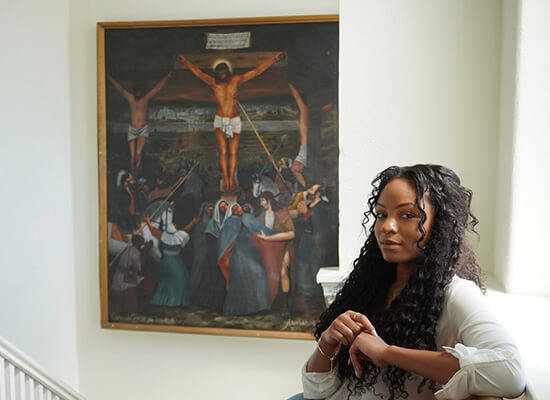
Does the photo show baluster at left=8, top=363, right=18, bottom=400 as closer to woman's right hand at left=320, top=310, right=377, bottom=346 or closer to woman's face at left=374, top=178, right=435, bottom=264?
woman's right hand at left=320, top=310, right=377, bottom=346

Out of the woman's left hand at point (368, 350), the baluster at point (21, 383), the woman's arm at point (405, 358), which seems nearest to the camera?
the woman's arm at point (405, 358)

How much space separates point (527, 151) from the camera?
7.71 feet

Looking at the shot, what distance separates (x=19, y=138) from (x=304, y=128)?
1.99m

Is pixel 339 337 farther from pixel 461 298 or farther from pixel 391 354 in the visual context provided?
pixel 461 298

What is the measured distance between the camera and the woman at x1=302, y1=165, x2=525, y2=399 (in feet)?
4.80

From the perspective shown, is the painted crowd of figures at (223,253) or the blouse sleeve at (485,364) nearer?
the blouse sleeve at (485,364)

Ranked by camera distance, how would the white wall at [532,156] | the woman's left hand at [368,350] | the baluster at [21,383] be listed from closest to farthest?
the woman's left hand at [368,350] < the white wall at [532,156] < the baluster at [21,383]

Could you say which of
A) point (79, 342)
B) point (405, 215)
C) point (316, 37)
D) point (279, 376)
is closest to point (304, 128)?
point (316, 37)

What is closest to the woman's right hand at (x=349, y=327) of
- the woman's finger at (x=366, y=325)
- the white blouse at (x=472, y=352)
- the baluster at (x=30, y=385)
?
the woman's finger at (x=366, y=325)

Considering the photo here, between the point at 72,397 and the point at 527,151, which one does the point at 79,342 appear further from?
the point at 527,151

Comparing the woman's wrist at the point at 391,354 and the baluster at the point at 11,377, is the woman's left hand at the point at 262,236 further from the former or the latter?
the woman's wrist at the point at 391,354

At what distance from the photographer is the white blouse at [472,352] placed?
1284 mm

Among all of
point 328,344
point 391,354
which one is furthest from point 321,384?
point 391,354

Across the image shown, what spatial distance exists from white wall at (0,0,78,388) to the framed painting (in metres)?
0.31
